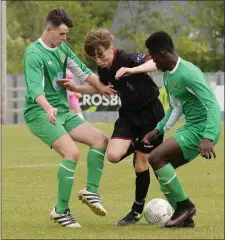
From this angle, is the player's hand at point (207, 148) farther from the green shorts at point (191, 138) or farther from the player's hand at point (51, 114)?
the player's hand at point (51, 114)

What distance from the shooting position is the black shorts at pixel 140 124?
10.8 m

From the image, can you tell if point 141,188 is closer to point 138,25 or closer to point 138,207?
point 138,207

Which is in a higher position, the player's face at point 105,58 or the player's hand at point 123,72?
the player's face at point 105,58

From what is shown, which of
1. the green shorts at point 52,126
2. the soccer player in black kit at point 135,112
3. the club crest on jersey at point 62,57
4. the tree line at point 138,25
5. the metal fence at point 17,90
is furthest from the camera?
the tree line at point 138,25

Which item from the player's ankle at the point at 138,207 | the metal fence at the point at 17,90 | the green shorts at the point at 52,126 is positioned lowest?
the metal fence at the point at 17,90

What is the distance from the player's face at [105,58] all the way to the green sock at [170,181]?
4.61 feet

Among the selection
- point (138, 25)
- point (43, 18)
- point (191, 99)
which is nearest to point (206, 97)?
point (191, 99)

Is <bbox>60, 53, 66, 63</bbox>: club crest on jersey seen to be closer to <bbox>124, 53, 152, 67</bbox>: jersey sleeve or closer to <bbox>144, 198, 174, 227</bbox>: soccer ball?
<bbox>124, 53, 152, 67</bbox>: jersey sleeve

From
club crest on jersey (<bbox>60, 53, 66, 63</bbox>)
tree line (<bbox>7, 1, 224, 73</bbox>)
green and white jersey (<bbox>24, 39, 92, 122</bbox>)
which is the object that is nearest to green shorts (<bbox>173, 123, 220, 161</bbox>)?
green and white jersey (<bbox>24, 39, 92, 122</bbox>)

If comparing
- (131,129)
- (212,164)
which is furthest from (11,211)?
(212,164)

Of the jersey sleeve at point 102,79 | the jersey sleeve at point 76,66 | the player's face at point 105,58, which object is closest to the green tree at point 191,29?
the jersey sleeve at point 76,66

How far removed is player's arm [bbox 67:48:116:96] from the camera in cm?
1085

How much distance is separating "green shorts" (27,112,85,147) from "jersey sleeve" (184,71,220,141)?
151 cm

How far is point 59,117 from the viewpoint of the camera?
35.1 feet
